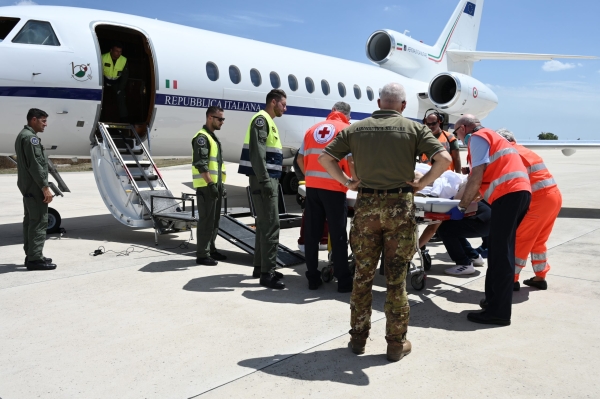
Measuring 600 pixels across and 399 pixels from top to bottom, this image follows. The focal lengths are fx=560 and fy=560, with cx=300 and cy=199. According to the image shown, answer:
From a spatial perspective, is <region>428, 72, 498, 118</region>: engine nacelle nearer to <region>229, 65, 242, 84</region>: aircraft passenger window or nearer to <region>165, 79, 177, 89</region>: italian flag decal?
<region>229, 65, 242, 84</region>: aircraft passenger window

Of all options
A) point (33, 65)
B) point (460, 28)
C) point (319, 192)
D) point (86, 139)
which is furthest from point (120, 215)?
point (460, 28)

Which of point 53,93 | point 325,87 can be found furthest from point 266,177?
point 325,87

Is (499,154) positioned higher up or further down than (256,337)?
higher up

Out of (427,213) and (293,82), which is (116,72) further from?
(427,213)

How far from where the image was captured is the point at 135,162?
913 cm

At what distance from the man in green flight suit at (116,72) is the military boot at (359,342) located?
6.96m

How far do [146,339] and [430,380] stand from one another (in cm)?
216

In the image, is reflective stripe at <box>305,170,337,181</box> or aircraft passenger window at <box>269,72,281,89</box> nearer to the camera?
reflective stripe at <box>305,170,337,181</box>

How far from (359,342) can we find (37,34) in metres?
7.17

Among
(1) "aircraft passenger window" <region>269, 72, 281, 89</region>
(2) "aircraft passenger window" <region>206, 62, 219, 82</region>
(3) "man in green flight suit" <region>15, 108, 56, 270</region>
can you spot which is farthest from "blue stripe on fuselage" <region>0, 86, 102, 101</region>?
(1) "aircraft passenger window" <region>269, 72, 281, 89</region>

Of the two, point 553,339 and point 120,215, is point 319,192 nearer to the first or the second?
point 553,339

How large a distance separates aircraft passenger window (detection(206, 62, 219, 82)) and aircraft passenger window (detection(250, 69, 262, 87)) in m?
0.92

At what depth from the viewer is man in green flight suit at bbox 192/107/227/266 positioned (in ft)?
22.3

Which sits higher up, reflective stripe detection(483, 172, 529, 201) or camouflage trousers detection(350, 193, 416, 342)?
reflective stripe detection(483, 172, 529, 201)
